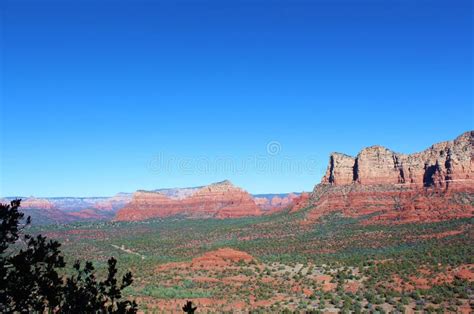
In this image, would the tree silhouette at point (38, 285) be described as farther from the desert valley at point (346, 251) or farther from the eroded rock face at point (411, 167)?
the eroded rock face at point (411, 167)

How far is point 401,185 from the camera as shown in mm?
101688

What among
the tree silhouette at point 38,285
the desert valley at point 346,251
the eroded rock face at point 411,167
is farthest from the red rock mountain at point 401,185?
the tree silhouette at point 38,285

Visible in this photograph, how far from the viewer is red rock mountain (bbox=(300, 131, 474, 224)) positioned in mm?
82375

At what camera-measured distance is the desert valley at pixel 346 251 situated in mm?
33188

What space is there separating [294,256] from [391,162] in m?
65.1

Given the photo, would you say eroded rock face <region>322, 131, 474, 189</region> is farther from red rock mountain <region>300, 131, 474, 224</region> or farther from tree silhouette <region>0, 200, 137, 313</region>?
tree silhouette <region>0, 200, 137, 313</region>

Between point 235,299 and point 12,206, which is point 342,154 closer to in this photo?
point 235,299

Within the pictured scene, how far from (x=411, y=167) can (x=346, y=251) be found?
55590 mm

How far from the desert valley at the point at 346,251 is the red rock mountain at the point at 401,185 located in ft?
0.87

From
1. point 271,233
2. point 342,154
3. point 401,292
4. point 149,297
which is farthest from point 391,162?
point 149,297

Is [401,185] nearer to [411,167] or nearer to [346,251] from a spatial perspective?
[411,167]

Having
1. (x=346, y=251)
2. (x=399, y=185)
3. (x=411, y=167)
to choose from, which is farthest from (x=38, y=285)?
(x=411, y=167)

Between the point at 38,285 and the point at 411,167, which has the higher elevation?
the point at 411,167

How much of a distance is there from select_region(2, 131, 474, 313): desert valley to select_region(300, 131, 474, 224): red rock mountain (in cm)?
27
